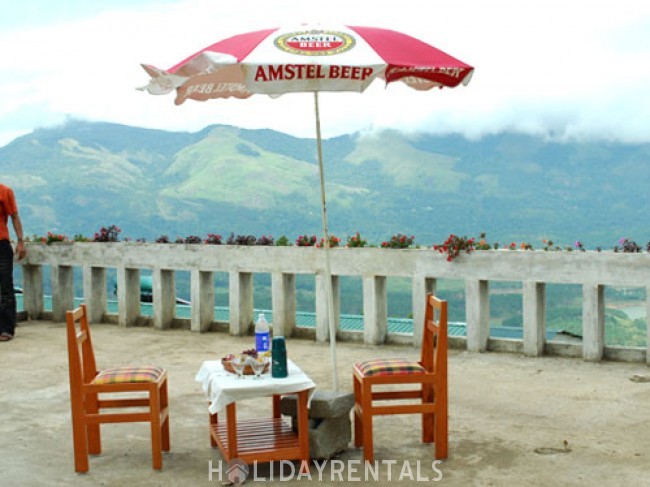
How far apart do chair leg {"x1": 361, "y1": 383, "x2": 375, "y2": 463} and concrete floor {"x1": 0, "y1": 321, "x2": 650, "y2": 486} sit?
98 mm

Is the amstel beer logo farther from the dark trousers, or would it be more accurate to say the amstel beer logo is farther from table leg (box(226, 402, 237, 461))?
the dark trousers

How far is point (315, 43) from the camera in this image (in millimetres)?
5789

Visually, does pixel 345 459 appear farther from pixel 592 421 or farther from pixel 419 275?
pixel 419 275

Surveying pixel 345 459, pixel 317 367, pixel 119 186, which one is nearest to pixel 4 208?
pixel 317 367

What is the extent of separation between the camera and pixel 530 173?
13700 centimetres

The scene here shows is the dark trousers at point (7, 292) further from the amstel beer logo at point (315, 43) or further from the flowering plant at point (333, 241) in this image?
the amstel beer logo at point (315, 43)

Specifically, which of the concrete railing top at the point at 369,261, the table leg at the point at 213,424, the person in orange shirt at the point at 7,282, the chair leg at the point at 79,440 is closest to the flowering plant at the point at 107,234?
the concrete railing top at the point at 369,261

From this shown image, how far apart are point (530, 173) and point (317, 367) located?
435ft

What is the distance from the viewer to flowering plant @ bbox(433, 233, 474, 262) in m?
9.56

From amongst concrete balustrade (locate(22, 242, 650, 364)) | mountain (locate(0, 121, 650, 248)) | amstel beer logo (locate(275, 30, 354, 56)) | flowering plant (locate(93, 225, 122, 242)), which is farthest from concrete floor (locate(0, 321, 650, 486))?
mountain (locate(0, 121, 650, 248))

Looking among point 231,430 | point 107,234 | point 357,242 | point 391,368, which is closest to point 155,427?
point 231,430

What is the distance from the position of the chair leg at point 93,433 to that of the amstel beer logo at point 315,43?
2.82 metres

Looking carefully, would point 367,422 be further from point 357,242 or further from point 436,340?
point 357,242

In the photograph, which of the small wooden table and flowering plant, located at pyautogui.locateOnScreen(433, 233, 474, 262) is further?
flowering plant, located at pyautogui.locateOnScreen(433, 233, 474, 262)
